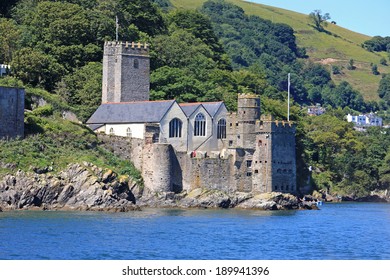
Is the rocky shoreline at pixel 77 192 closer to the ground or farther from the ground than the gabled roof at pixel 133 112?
closer to the ground

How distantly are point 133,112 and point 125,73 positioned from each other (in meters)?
6.63

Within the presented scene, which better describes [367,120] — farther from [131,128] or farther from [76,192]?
[76,192]

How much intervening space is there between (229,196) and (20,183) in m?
16.1

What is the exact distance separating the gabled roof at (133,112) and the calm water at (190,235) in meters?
8.73

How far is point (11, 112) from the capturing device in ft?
269

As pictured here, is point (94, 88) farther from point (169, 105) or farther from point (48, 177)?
point (48, 177)

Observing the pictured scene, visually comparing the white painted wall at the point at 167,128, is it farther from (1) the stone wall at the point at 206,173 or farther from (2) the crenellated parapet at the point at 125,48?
(2) the crenellated parapet at the point at 125,48

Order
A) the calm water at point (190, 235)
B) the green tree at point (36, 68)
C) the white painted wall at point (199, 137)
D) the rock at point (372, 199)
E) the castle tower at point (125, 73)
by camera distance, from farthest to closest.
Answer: the rock at point (372, 199), the green tree at point (36, 68), the castle tower at point (125, 73), the white painted wall at point (199, 137), the calm water at point (190, 235)

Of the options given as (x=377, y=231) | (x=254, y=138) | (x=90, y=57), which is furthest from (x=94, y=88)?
(x=377, y=231)

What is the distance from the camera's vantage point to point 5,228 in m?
66.8

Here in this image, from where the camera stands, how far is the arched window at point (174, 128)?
8900 cm

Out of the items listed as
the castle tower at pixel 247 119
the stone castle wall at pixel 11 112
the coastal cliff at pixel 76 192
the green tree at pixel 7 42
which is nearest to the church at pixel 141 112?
the castle tower at pixel 247 119

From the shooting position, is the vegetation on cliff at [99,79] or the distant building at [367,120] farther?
the distant building at [367,120]

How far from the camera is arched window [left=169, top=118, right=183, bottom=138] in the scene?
292 ft
